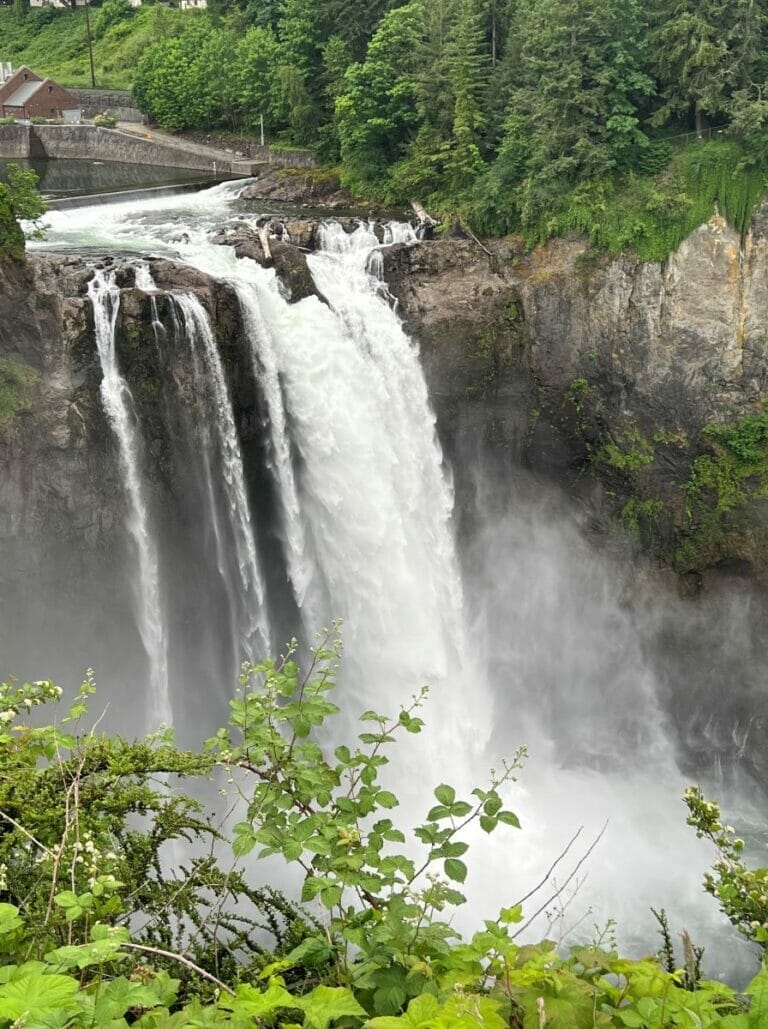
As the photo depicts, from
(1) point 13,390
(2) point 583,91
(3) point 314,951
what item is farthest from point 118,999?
(2) point 583,91

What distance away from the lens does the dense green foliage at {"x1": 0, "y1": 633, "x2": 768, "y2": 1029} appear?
3.37 meters

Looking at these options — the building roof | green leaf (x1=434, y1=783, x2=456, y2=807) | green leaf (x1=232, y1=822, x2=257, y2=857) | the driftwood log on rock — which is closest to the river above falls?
the building roof

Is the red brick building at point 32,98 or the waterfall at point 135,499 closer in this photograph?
the waterfall at point 135,499

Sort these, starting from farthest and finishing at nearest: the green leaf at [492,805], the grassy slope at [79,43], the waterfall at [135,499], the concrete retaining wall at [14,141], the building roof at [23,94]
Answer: the grassy slope at [79,43] → the building roof at [23,94] → the concrete retaining wall at [14,141] → the waterfall at [135,499] → the green leaf at [492,805]

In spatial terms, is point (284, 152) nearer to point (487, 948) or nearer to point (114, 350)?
point (114, 350)

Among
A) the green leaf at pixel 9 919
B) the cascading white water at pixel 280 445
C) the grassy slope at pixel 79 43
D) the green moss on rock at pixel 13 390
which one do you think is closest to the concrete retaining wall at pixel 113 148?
the grassy slope at pixel 79 43

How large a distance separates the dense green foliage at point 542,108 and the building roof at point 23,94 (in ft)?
54.5

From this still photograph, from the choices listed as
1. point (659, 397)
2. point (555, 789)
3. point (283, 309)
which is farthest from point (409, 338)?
point (555, 789)

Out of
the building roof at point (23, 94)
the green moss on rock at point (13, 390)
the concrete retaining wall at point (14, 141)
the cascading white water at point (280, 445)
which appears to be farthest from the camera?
the building roof at point (23, 94)

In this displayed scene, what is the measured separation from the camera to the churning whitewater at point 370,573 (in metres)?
18.4

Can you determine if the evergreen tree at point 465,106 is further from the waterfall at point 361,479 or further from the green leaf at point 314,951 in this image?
the green leaf at point 314,951

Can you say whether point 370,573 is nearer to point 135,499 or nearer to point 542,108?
point 135,499

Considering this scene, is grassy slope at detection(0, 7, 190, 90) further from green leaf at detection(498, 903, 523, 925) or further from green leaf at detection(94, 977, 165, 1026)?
green leaf at detection(94, 977, 165, 1026)

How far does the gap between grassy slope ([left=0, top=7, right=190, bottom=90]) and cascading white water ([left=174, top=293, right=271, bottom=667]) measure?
1466 inches
